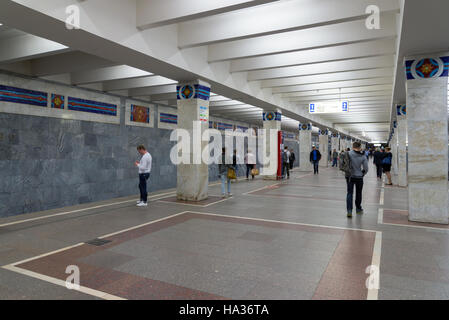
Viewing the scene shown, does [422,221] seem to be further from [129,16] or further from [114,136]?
[114,136]

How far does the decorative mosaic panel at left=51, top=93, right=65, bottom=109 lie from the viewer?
31.1ft

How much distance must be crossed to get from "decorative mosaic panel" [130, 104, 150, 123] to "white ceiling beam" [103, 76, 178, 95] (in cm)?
169

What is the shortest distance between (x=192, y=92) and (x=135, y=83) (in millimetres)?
2912

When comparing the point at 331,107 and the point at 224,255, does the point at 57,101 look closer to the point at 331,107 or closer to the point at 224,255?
the point at 224,255

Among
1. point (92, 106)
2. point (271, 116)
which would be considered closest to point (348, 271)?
point (92, 106)

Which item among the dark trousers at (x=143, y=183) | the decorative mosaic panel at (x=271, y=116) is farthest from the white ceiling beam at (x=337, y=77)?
the dark trousers at (x=143, y=183)

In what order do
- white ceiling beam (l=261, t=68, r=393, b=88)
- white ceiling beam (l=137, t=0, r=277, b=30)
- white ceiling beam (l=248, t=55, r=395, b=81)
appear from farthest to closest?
white ceiling beam (l=261, t=68, r=393, b=88), white ceiling beam (l=248, t=55, r=395, b=81), white ceiling beam (l=137, t=0, r=277, b=30)

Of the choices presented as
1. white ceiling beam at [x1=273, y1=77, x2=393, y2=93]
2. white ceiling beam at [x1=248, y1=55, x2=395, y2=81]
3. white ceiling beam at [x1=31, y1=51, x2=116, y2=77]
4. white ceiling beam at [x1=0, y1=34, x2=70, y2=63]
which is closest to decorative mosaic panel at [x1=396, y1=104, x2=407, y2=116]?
white ceiling beam at [x1=273, y1=77, x2=393, y2=93]

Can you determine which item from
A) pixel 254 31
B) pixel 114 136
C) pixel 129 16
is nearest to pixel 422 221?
pixel 254 31

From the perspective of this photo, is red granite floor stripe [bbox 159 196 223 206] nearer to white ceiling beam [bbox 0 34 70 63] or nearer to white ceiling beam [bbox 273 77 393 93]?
white ceiling beam [bbox 0 34 70 63]

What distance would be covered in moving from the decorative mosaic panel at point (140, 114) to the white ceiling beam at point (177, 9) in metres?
6.51

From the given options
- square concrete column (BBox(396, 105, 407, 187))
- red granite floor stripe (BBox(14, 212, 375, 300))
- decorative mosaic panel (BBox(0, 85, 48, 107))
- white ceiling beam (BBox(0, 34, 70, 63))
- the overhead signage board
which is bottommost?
red granite floor stripe (BBox(14, 212, 375, 300))

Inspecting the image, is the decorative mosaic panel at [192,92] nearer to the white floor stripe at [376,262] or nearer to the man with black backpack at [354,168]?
the man with black backpack at [354,168]
